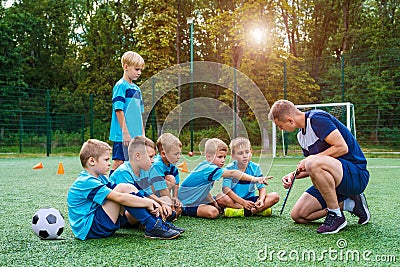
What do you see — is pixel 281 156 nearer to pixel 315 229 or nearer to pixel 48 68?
pixel 315 229

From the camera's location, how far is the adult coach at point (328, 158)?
3.01m

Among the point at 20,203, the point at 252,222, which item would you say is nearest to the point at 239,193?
the point at 252,222

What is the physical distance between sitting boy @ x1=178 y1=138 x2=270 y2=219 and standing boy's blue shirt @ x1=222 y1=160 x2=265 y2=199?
0.10 m

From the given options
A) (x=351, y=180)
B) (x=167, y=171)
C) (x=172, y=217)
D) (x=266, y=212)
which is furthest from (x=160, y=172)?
(x=351, y=180)

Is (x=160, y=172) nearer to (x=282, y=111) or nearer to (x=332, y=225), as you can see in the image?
(x=282, y=111)

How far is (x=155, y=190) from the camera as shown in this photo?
351 cm

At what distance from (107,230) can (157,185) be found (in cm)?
70

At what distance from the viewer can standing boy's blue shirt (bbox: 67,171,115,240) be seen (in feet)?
9.14

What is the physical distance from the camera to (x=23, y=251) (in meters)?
2.61

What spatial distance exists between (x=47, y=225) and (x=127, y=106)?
1.46 m

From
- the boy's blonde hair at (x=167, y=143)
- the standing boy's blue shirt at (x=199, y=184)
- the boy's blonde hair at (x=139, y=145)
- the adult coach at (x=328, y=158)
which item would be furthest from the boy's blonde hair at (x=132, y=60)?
the adult coach at (x=328, y=158)

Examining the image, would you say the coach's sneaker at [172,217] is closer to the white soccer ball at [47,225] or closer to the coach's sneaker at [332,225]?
the white soccer ball at [47,225]

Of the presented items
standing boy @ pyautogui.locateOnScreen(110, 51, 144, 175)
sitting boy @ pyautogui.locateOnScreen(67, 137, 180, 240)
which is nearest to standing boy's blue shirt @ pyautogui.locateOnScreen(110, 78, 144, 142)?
standing boy @ pyautogui.locateOnScreen(110, 51, 144, 175)

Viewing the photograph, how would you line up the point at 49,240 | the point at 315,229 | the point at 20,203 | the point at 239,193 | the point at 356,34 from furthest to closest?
the point at 356,34, the point at 20,203, the point at 239,193, the point at 315,229, the point at 49,240
